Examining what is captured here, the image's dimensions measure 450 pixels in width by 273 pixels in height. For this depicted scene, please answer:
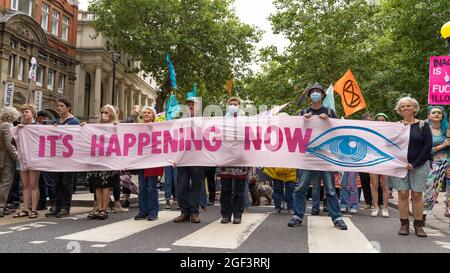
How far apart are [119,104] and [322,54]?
30.3 meters

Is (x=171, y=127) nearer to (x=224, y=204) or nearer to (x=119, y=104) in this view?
(x=224, y=204)

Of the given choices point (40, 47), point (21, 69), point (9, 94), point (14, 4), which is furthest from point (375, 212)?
point (40, 47)

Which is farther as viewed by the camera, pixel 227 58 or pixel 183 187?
pixel 227 58

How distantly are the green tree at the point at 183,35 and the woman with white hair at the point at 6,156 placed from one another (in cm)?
2232

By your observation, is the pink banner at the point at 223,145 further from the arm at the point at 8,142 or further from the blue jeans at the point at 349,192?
the blue jeans at the point at 349,192

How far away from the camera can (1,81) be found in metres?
27.2

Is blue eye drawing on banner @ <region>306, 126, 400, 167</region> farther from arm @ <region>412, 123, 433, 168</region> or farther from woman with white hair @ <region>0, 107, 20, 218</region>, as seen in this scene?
woman with white hair @ <region>0, 107, 20, 218</region>

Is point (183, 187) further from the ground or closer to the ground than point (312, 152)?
closer to the ground

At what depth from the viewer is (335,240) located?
5.36m

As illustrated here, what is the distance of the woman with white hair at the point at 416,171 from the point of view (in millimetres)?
6047

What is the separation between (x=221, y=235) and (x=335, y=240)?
4.53ft

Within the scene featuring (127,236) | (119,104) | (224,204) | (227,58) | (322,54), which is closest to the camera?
(127,236)

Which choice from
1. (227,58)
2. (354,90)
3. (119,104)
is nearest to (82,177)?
(354,90)

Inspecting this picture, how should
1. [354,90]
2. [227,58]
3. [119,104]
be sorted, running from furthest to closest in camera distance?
[119,104]
[227,58]
[354,90]
